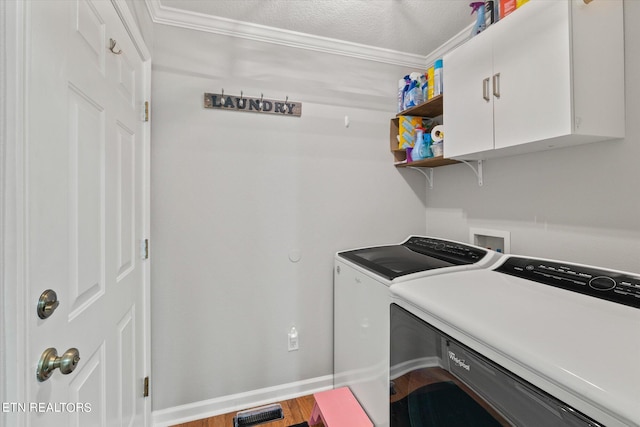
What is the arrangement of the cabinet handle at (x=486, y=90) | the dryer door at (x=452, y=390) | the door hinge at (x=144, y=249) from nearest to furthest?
1. the dryer door at (x=452, y=390)
2. the cabinet handle at (x=486, y=90)
3. the door hinge at (x=144, y=249)

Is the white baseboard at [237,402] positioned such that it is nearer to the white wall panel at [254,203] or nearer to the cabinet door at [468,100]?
the white wall panel at [254,203]

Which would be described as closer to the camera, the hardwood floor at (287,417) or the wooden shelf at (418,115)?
the hardwood floor at (287,417)

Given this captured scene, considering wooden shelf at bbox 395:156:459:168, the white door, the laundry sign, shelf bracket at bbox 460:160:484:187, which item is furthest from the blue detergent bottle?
the white door

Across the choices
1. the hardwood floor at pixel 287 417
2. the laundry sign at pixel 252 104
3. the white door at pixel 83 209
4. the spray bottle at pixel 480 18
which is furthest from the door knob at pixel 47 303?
the spray bottle at pixel 480 18

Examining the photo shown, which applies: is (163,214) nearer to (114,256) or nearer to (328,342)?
(114,256)

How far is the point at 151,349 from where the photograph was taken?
166 centimetres

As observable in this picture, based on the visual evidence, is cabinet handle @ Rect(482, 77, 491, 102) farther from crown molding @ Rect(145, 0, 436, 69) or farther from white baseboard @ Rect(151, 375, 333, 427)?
white baseboard @ Rect(151, 375, 333, 427)

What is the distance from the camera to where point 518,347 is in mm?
696

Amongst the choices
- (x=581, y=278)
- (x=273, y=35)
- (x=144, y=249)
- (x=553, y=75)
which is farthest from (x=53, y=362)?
(x=273, y=35)

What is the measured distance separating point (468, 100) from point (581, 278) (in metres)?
0.95

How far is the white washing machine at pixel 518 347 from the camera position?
1.93 ft

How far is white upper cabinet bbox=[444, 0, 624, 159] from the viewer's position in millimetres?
1046

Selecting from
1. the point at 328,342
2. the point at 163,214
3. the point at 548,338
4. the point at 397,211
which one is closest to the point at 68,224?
the point at 163,214

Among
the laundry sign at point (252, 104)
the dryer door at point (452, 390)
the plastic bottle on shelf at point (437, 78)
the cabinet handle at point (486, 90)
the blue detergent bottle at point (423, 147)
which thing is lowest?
the dryer door at point (452, 390)
